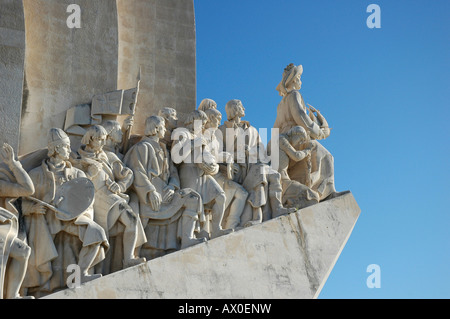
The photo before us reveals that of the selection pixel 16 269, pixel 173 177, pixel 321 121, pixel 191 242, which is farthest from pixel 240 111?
pixel 16 269

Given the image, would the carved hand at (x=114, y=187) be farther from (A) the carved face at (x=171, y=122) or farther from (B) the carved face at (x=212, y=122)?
(B) the carved face at (x=212, y=122)

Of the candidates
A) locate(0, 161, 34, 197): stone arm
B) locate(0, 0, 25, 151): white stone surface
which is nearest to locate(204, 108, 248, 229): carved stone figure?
locate(0, 0, 25, 151): white stone surface

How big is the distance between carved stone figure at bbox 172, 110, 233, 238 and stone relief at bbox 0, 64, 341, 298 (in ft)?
0.04

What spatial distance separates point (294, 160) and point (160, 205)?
2140 millimetres

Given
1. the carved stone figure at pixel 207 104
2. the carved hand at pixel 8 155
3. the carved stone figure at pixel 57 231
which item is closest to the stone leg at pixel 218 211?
the carved stone figure at pixel 207 104

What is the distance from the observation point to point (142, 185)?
35.7 ft

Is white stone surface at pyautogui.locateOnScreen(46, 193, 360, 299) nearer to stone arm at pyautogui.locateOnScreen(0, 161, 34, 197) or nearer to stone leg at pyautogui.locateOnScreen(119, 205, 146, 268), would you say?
stone leg at pyautogui.locateOnScreen(119, 205, 146, 268)

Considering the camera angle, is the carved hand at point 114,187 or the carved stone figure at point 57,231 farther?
the carved hand at point 114,187

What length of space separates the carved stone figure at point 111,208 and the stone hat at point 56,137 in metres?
0.36

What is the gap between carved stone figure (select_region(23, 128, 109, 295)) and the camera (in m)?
9.96

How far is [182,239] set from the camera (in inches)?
425

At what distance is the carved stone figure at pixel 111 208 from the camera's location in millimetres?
10484

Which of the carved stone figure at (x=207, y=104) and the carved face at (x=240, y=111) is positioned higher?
the carved stone figure at (x=207, y=104)

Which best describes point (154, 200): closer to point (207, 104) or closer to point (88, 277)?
point (88, 277)
